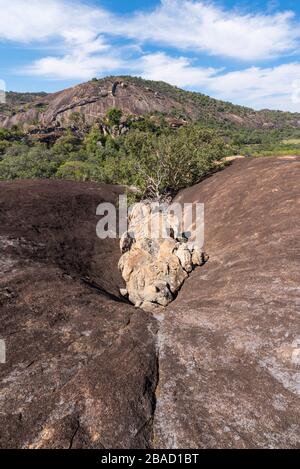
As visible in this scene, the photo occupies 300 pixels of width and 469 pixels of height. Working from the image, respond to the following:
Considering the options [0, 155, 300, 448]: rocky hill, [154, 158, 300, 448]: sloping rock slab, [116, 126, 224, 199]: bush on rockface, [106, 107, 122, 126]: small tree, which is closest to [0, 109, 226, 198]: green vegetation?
[116, 126, 224, 199]: bush on rockface

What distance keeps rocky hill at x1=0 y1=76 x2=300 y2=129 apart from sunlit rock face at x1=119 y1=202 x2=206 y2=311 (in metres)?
118

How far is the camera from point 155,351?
10898 mm

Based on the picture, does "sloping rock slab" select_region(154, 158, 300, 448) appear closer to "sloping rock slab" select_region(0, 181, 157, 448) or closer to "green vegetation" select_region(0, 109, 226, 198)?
"sloping rock slab" select_region(0, 181, 157, 448)

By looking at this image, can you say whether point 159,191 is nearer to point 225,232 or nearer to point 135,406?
point 225,232

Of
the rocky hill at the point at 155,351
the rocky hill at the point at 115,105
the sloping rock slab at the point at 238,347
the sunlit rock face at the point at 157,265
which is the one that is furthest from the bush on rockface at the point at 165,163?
the rocky hill at the point at 115,105

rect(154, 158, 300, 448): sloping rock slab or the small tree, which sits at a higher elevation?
the small tree

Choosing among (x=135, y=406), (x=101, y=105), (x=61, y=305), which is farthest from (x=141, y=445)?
(x=101, y=105)

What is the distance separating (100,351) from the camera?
10477mm

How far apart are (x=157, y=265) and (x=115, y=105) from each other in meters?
136

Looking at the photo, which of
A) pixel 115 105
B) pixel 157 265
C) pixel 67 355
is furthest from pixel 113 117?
pixel 67 355

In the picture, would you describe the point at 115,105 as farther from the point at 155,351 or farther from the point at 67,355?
the point at 67,355

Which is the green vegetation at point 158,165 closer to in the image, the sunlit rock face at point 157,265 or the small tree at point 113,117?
the sunlit rock face at point 157,265

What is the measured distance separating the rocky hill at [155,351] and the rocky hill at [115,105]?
12267cm

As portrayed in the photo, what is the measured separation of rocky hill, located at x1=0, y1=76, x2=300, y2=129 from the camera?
5492 inches
